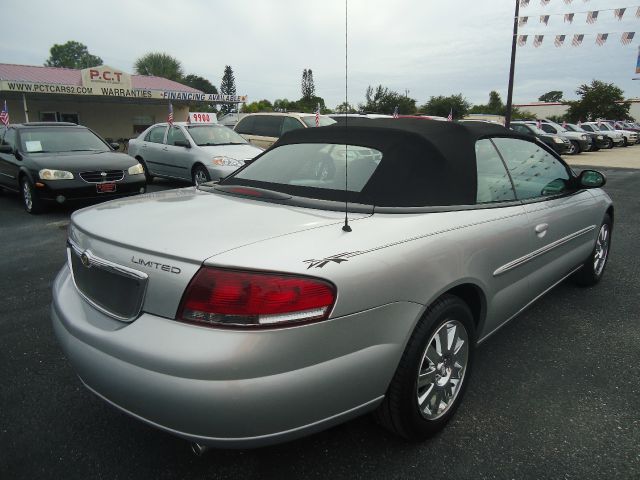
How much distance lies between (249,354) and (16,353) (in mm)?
2266

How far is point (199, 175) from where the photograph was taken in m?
9.63

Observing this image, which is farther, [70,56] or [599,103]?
[70,56]

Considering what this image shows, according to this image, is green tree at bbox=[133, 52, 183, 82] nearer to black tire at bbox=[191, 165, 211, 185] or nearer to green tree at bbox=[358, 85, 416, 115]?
green tree at bbox=[358, 85, 416, 115]

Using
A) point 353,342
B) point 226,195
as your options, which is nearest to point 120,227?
point 226,195

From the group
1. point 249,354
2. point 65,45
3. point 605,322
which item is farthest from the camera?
point 65,45

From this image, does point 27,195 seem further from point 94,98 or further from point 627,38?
point 94,98

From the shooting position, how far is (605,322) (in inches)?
141

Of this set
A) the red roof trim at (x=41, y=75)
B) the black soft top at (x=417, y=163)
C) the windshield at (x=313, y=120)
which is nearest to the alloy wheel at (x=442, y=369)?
the black soft top at (x=417, y=163)

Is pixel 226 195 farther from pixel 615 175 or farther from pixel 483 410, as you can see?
pixel 615 175

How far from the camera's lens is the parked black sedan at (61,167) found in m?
7.24

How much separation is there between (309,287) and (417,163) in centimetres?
109

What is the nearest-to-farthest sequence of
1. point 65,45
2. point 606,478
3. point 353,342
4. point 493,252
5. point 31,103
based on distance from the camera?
point 353,342
point 606,478
point 493,252
point 31,103
point 65,45

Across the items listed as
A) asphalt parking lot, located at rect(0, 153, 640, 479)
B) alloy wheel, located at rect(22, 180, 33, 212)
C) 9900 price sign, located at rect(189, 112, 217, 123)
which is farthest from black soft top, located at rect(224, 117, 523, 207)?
9900 price sign, located at rect(189, 112, 217, 123)

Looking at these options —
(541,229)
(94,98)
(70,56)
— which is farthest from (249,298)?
(70,56)
